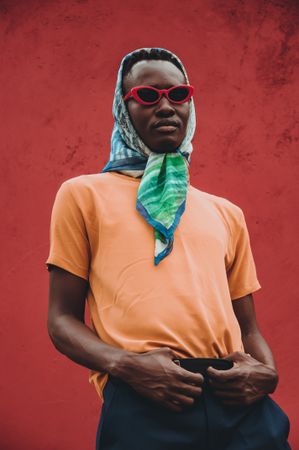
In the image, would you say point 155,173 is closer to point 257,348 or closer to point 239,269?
point 239,269

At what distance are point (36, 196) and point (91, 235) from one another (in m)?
2.04

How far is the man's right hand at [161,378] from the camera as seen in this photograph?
4.63 ft

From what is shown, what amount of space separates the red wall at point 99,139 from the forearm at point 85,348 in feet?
6.42

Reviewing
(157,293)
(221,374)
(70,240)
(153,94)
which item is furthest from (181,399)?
(153,94)

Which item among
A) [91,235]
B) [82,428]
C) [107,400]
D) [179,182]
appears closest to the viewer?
[107,400]

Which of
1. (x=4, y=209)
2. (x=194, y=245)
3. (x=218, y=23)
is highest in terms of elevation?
(x=218, y=23)

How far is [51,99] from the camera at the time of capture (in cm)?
370

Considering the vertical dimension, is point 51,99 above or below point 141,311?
above

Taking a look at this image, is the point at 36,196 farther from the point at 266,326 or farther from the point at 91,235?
the point at 91,235

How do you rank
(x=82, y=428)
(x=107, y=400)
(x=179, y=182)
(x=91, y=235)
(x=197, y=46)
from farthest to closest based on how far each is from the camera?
(x=197, y=46)
(x=82, y=428)
(x=179, y=182)
(x=91, y=235)
(x=107, y=400)

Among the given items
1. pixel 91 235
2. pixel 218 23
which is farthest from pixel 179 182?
pixel 218 23

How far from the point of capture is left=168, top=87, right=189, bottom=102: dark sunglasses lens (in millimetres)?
1826

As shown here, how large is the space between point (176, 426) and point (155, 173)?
71cm

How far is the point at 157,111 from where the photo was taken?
1.80 metres
